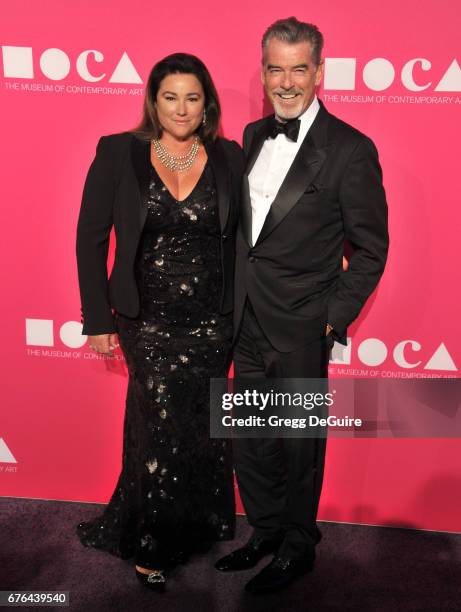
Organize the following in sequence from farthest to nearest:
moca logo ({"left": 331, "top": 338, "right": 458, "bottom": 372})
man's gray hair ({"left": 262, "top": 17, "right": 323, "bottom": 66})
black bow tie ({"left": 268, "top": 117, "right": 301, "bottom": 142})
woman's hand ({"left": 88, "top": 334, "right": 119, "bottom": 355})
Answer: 1. moca logo ({"left": 331, "top": 338, "right": 458, "bottom": 372})
2. woman's hand ({"left": 88, "top": 334, "right": 119, "bottom": 355})
3. black bow tie ({"left": 268, "top": 117, "right": 301, "bottom": 142})
4. man's gray hair ({"left": 262, "top": 17, "right": 323, "bottom": 66})

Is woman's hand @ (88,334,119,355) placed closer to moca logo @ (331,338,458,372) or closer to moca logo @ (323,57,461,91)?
moca logo @ (331,338,458,372)

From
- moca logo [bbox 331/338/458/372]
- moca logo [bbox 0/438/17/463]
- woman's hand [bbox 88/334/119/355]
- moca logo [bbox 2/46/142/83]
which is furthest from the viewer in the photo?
moca logo [bbox 0/438/17/463]

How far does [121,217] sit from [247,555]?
1.35 metres

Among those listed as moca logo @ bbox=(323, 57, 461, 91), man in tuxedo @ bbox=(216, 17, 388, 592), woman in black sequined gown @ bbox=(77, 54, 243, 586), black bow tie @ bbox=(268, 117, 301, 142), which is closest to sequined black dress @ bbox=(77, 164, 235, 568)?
woman in black sequined gown @ bbox=(77, 54, 243, 586)

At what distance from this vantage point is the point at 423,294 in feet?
9.60

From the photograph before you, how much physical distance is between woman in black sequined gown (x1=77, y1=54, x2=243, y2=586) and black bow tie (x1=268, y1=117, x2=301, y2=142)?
0.18m

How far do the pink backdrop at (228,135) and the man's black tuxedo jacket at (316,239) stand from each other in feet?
1.17

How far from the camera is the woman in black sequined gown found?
2.51 meters

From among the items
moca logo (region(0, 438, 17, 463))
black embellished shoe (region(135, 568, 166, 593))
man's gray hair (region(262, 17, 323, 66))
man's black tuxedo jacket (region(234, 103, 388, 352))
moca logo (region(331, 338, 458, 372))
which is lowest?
black embellished shoe (region(135, 568, 166, 593))

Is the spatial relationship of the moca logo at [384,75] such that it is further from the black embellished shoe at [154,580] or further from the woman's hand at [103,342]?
the black embellished shoe at [154,580]

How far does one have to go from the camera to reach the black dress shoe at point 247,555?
9.34 feet

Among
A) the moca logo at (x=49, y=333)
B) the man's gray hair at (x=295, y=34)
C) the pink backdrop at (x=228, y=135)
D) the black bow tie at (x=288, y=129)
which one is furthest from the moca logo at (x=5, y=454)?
the man's gray hair at (x=295, y=34)

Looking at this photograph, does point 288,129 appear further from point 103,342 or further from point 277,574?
point 277,574

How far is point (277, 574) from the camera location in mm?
2750
